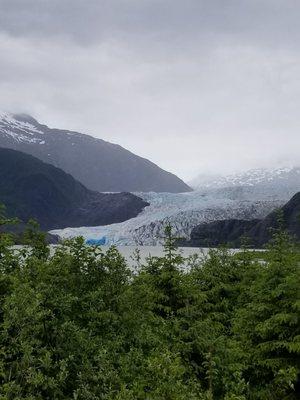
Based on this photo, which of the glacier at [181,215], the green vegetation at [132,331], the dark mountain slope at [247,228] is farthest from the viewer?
the glacier at [181,215]

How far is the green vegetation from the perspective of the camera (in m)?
8.02

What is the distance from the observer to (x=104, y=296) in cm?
1280

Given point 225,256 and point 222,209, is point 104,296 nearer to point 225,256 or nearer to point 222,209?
point 225,256

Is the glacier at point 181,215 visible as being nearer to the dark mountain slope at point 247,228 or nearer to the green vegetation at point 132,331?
the dark mountain slope at point 247,228

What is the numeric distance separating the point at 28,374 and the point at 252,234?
383ft

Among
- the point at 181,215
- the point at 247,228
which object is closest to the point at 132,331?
the point at 181,215

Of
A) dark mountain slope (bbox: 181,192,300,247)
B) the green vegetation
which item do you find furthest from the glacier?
the green vegetation

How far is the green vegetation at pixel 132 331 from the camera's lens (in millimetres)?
8016

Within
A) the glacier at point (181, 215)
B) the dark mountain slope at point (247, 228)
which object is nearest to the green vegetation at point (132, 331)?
the glacier at point (181, 215)

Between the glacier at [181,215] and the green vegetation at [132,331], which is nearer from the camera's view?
the green vegetation at [132,331]

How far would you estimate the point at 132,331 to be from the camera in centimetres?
1210

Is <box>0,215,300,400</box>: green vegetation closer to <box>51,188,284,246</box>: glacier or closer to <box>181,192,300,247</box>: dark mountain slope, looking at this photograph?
<box>51,188,284,246</box>: glacier

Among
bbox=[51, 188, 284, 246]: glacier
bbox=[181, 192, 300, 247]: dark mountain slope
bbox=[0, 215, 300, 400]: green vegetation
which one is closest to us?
bbox=[0, 215, 300, 400]: green vegetation

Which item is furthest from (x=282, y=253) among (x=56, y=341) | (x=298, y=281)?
(x=56, y=341)
